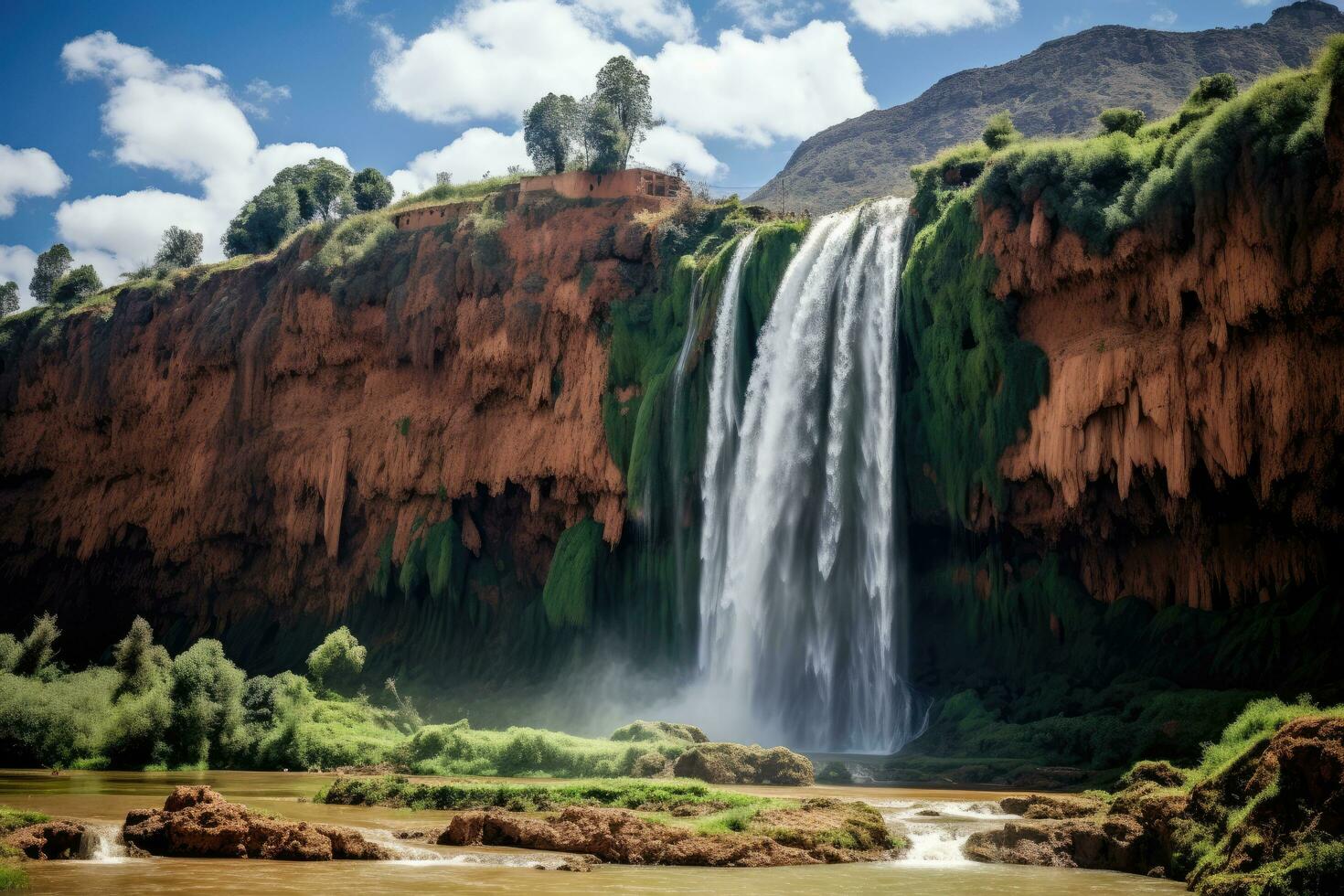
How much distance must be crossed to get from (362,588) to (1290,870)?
159 feet

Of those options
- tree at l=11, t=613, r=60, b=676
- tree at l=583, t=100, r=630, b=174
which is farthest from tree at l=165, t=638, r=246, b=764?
tree at l=583, t=100, r=630, b=174

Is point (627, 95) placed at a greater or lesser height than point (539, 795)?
greater

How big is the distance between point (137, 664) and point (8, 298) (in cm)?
7403

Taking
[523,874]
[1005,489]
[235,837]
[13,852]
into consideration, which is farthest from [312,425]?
[523,874]

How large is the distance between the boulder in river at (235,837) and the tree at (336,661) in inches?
1089

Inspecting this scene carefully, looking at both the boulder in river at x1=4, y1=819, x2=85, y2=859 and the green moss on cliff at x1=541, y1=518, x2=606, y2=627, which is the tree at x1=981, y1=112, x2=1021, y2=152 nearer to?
the green moss on cliff at x1=541, y1=518, x2=606, y2=627

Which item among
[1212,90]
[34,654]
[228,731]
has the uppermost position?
[1212,90]

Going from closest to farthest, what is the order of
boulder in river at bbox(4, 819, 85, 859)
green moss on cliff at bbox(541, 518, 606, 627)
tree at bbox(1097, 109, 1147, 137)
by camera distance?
boulder in river at bbox(4, 819, 85, 859)
tree at bbox(1097, 109, 1147, 137)
green moss on cliff at bbox(541, 518, 606, 627)

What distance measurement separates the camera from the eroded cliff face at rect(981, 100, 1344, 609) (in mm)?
28562

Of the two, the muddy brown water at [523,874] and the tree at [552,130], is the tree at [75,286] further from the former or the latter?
the muddy brown water at [523,874]

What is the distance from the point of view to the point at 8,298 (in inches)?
3947

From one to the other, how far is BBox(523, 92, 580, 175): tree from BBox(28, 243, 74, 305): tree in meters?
48.6

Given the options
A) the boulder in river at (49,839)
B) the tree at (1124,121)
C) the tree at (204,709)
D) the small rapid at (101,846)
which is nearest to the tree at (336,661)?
the tree at (204,709)

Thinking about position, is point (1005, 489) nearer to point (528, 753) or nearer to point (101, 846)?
point (528, 753)
